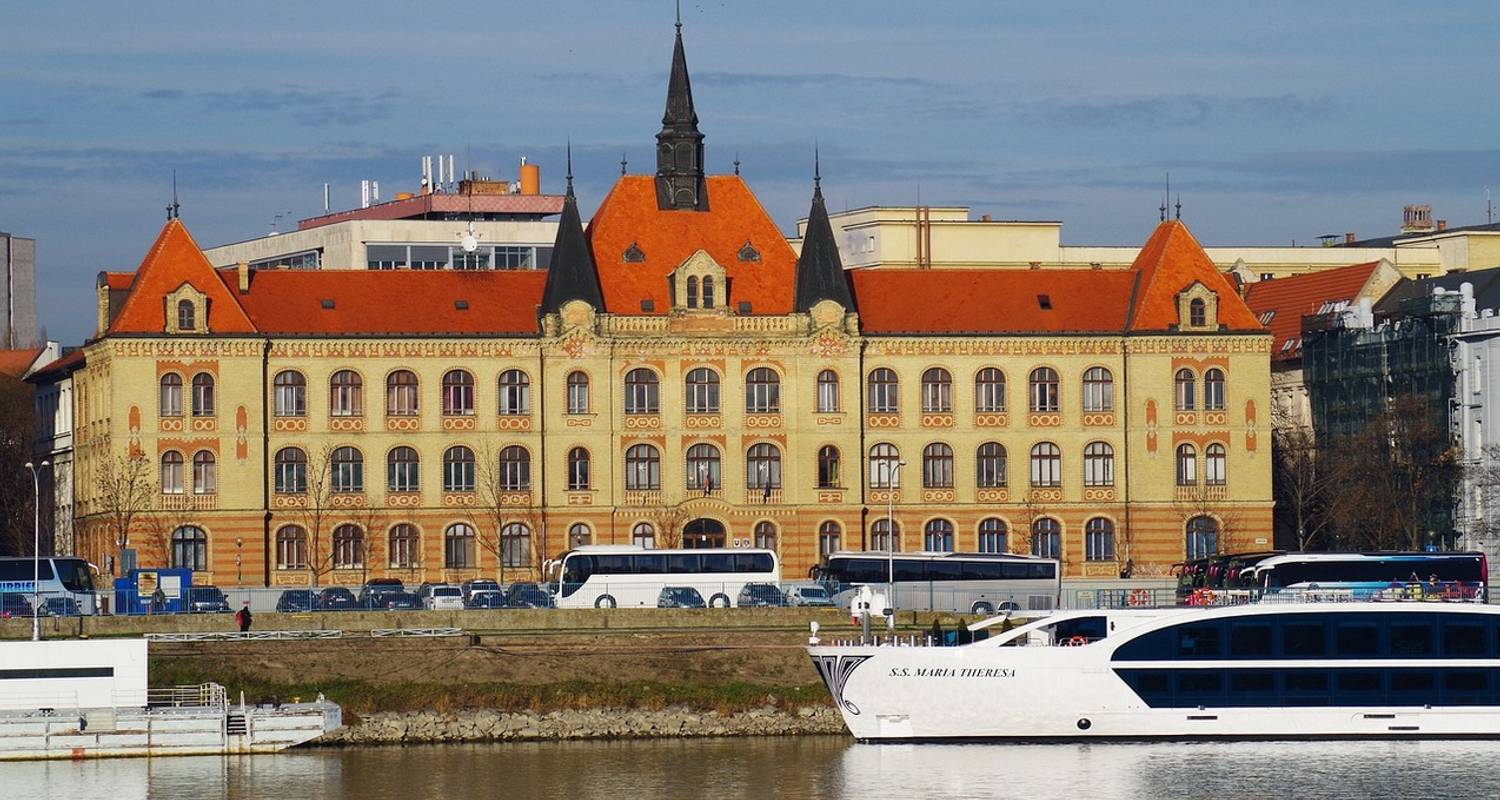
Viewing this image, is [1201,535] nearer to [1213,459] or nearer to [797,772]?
[1213,459]

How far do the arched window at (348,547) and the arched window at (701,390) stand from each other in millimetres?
14650

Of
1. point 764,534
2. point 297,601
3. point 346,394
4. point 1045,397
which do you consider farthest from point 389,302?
point 1045,397

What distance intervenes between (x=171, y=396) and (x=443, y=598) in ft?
74.3

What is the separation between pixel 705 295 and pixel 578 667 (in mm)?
40843

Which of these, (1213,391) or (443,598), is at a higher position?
(1213,391)

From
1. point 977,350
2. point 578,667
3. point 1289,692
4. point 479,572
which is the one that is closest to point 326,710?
point 578,667

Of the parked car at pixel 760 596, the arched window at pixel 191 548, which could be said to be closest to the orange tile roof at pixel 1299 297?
the parked car at pixel 760 596

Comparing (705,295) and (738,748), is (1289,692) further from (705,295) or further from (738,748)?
(705,295)

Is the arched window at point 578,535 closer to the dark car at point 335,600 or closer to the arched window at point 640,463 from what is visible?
the arched window at point 640,463

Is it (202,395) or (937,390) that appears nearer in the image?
(202,395)

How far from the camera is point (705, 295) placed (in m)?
140

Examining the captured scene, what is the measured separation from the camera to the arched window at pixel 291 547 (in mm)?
136875

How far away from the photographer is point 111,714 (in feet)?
311

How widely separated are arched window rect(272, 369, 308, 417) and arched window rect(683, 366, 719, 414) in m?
15.7
